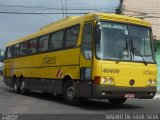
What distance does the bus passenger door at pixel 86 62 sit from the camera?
52.8 ft

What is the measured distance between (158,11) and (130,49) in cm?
1671

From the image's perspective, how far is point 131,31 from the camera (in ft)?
55.1

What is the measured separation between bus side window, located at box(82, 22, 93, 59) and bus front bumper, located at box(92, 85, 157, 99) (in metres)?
1.29

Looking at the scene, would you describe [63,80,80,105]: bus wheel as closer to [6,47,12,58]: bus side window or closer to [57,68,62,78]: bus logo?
[57,68,62,78]: bus logo

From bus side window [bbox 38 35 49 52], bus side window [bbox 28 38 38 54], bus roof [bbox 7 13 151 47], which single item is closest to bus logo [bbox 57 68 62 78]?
bus roof [bbox 7 13 151 47]

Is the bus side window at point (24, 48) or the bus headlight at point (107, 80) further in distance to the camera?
the bus side window at point (24, 48)

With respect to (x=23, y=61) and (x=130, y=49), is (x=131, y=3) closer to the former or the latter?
(x=23, y=61)

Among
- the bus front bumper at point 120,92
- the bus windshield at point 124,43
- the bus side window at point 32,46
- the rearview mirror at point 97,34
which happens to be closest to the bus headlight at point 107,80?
the bus front bumper at point 120,92

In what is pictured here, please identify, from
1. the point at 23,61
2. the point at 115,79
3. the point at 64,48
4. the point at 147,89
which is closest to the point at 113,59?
the point at 115,79

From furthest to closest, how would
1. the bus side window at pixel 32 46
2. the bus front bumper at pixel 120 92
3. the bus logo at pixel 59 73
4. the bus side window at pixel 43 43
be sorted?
the bus side window at pixel 32 46, the bus side window at pixel 43 43, the bus logo at pixel 59 73, the bus front bumper at pixel 120 92

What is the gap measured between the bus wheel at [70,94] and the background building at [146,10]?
48.8 feet

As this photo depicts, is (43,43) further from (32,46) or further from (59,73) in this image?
(59,73)

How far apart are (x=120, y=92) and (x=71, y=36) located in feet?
11.0

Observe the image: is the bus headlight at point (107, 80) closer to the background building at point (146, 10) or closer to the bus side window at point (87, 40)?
the bus side window at point (87, 40)
